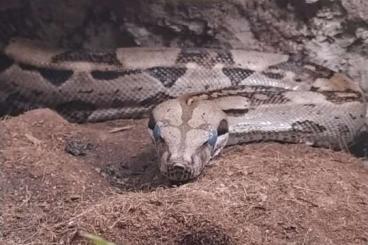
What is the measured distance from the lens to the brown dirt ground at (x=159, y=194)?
387cm

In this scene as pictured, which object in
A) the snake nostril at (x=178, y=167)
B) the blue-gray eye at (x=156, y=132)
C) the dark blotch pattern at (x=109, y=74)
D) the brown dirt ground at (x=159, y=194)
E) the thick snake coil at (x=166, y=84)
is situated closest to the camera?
the brown dirt ground at (x=159, y=194)

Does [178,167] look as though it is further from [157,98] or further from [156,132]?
[157,98]

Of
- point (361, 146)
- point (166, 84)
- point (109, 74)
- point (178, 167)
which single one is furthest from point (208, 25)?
point (178, 167)

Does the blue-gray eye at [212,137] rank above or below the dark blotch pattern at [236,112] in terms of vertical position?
above

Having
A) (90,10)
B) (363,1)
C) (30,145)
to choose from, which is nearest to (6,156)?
(30,145)

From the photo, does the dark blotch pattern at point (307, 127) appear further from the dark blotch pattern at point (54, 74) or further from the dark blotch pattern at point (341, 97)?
the dark blotch pattern at point (54, 74)

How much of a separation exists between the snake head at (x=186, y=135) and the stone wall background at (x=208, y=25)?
1059 mm

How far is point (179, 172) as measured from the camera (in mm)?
4426

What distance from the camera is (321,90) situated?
570 cm

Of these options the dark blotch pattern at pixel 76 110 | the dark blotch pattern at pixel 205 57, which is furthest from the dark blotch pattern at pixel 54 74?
the dark blotch pattern at pixel 205 57

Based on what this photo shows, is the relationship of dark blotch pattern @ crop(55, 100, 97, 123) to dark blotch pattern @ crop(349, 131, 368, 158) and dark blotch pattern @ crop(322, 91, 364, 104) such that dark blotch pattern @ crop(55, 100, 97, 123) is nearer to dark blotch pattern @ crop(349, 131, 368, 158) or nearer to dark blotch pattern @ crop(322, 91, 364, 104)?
dark blotch pattern @ crop(322, 91, 364, 104)

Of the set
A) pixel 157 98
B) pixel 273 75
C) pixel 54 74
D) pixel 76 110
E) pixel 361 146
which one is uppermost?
pixel 273 75

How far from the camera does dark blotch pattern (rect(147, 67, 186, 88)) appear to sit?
5.79m

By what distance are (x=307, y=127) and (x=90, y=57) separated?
74.1 inches
